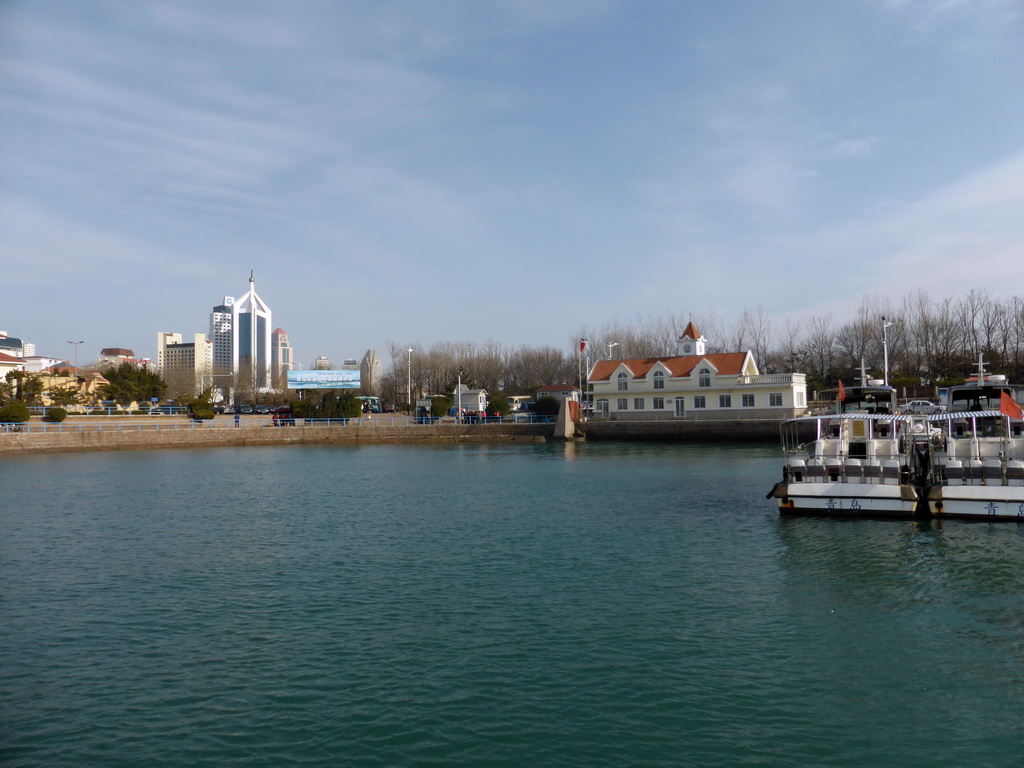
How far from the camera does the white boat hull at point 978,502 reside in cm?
2139

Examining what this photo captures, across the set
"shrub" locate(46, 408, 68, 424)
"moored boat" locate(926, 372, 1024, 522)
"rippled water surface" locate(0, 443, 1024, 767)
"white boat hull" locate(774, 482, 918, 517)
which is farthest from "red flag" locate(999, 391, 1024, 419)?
"shrub" locate(46, 408, 68, 424)

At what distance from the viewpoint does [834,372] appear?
87.2 metres

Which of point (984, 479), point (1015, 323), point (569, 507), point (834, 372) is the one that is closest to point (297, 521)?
point (569, 507)

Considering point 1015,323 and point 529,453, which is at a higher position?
point 1015,323

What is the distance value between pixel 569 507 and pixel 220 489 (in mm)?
16064

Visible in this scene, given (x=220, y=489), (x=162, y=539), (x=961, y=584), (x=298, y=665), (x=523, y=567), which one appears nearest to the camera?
(x=298, y=665)

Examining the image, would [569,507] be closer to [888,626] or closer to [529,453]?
[888,626]

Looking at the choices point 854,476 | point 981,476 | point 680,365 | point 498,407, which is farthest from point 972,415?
point 498,407

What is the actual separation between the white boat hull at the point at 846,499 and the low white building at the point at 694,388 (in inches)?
1576

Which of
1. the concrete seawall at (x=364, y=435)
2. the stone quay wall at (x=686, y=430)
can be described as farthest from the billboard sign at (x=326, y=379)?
the stone quay wall at (x=686, y=430)

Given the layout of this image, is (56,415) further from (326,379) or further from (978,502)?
(978,502)

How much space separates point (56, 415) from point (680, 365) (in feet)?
175

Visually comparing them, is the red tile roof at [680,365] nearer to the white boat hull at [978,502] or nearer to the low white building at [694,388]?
the low white building at [694,388]

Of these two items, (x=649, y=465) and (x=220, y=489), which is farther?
(x=649, y=465)
